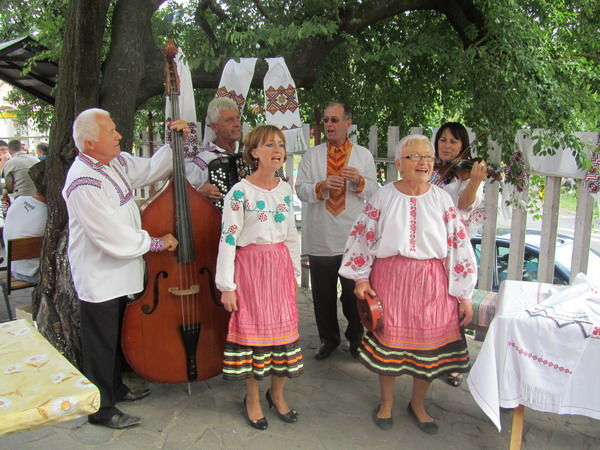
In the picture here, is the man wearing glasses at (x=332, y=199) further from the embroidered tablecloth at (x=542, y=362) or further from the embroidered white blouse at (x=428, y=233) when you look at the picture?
the embroidered tablecloth at (x=542, y=362)

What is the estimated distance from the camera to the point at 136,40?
12.9 feet

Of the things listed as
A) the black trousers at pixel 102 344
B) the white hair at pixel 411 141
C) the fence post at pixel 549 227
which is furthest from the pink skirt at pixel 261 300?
the fence post at pixel 549 227

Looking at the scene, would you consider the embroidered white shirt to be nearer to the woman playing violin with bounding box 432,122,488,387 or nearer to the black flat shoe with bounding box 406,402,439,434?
the woman playing violin with bounding box 432,122,488,387

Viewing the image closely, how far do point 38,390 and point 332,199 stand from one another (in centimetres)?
250

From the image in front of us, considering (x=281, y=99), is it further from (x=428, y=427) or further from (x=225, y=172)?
(x=428, y=427)

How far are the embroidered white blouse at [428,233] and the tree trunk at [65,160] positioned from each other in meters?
2.16

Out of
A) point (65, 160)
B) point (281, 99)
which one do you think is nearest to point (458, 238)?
point (281, 99)

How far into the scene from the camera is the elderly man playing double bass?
267cm

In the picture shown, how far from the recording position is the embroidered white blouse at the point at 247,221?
2.74 meters

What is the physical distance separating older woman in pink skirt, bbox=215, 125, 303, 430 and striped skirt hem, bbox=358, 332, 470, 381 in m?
0.47

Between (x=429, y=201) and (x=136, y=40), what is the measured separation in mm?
2696

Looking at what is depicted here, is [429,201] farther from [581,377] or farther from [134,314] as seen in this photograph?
[134,314]

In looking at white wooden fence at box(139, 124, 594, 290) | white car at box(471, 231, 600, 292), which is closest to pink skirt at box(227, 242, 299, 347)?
white wooden fence at box(139, 124, 594, 290)

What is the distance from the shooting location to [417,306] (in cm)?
271
